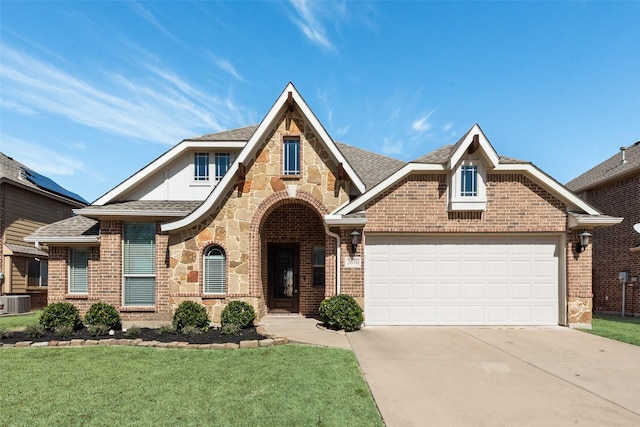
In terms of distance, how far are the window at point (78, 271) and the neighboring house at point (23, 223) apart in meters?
6.76

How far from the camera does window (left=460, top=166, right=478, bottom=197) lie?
10.8 meters

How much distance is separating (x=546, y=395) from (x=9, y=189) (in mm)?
22014

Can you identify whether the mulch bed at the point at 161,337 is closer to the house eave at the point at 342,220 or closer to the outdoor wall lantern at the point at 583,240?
the house eave at the point at 342,220

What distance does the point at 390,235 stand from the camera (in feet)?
36.2

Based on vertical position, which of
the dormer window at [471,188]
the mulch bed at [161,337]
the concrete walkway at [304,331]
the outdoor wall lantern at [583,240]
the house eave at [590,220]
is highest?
the dormer window at [471,188]

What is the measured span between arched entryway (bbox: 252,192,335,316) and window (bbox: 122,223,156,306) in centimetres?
364

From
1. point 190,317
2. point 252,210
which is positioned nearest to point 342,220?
point 252,210

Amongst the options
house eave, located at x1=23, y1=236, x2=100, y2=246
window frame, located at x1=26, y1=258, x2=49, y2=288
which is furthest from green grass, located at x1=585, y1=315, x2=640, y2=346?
window frame, located at x1=26, y1=258, x2=49, y2=288

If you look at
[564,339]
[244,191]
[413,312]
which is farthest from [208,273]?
[564,339]

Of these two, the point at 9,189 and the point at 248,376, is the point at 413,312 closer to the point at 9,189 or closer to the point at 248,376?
the point at 248,376

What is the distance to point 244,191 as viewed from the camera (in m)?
11.2

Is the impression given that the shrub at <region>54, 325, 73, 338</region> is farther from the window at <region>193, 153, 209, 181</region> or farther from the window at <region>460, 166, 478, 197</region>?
the window at <region>460, 166, 478, 197</region>

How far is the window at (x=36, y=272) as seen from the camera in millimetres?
18031

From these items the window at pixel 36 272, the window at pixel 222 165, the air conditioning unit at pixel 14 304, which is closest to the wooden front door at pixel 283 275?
the window at pixel 222 165
